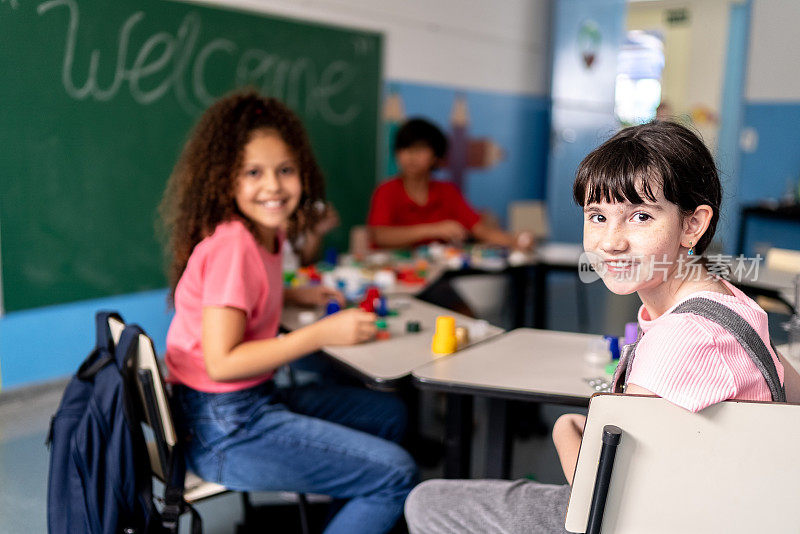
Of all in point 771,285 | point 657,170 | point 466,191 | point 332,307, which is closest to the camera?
point 657,170

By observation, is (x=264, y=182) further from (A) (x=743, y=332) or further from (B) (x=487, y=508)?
(A) (x=743, y=332)

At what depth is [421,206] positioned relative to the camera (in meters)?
3.62

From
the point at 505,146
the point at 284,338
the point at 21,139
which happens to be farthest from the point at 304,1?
the point at 284,338

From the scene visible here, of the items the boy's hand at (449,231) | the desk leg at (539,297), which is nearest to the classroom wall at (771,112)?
the desk leg at (539,297)

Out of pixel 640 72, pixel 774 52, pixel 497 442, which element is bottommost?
pixel 497 442

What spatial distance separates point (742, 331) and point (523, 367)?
2.26ft

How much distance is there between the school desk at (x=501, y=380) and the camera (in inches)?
57.1

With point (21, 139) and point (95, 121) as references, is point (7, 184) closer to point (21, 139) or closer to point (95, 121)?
point (21, 139)

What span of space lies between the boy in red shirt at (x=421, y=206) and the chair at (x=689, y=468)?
241 cm

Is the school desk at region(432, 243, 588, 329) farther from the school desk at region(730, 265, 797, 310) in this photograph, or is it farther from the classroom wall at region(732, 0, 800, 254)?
the classroom wall at region(732, 0, 800, 254)

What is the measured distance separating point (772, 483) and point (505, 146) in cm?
473

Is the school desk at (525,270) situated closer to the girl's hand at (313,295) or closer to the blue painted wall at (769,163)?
the girl's hand at (313,295)

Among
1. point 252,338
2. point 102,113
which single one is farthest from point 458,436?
point 102,113

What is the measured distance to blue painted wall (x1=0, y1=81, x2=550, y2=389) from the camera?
9.85ft
